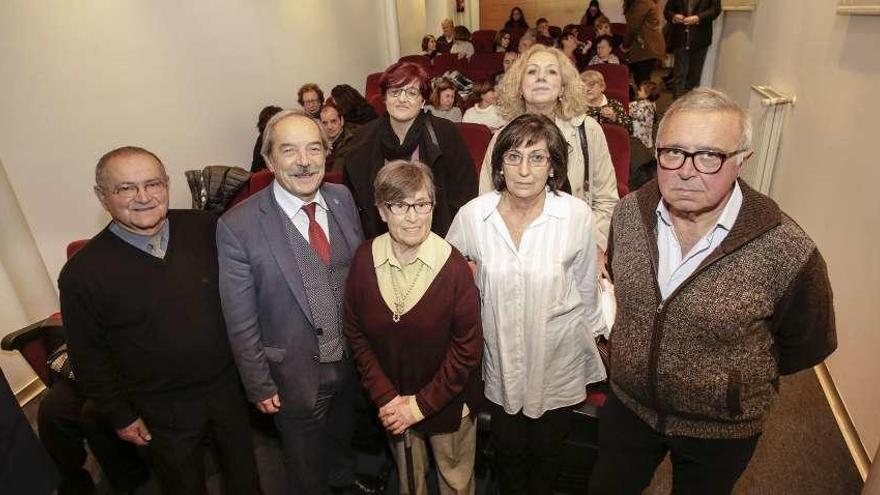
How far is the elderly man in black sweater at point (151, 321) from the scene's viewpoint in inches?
64.0

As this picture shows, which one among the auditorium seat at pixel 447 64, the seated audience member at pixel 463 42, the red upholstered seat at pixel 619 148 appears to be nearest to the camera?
the red upholstered seat at pixel 619 148

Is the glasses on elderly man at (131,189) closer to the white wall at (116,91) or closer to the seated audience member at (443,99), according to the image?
the white wall at (116,91)

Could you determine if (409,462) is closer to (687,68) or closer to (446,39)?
(687,68)

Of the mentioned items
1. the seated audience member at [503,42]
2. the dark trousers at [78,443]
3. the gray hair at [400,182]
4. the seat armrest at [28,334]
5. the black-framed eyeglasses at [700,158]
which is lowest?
the dark trousers at [78,443]

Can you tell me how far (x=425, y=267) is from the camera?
1.64 m

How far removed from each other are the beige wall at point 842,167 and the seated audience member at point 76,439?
3.32 metres

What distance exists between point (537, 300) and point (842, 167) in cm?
206

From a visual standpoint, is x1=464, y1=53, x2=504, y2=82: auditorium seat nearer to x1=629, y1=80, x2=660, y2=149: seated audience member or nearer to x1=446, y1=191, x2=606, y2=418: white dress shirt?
x1=629, y1=80, x2=660, y2=149: seated audience member

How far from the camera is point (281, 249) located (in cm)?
168

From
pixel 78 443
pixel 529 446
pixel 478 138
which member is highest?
pixel 478 138

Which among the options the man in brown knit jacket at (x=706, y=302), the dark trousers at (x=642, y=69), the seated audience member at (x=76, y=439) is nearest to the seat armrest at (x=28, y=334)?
the seated audience member at (x=76, y=439)

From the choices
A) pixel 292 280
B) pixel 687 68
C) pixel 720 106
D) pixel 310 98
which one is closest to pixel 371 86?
pixel 310 98

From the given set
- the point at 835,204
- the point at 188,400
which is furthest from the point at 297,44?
the point at 835,204

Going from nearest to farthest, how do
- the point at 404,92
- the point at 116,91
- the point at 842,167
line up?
the point at 404,92 < the point at 842,167 < the point at 116,91
